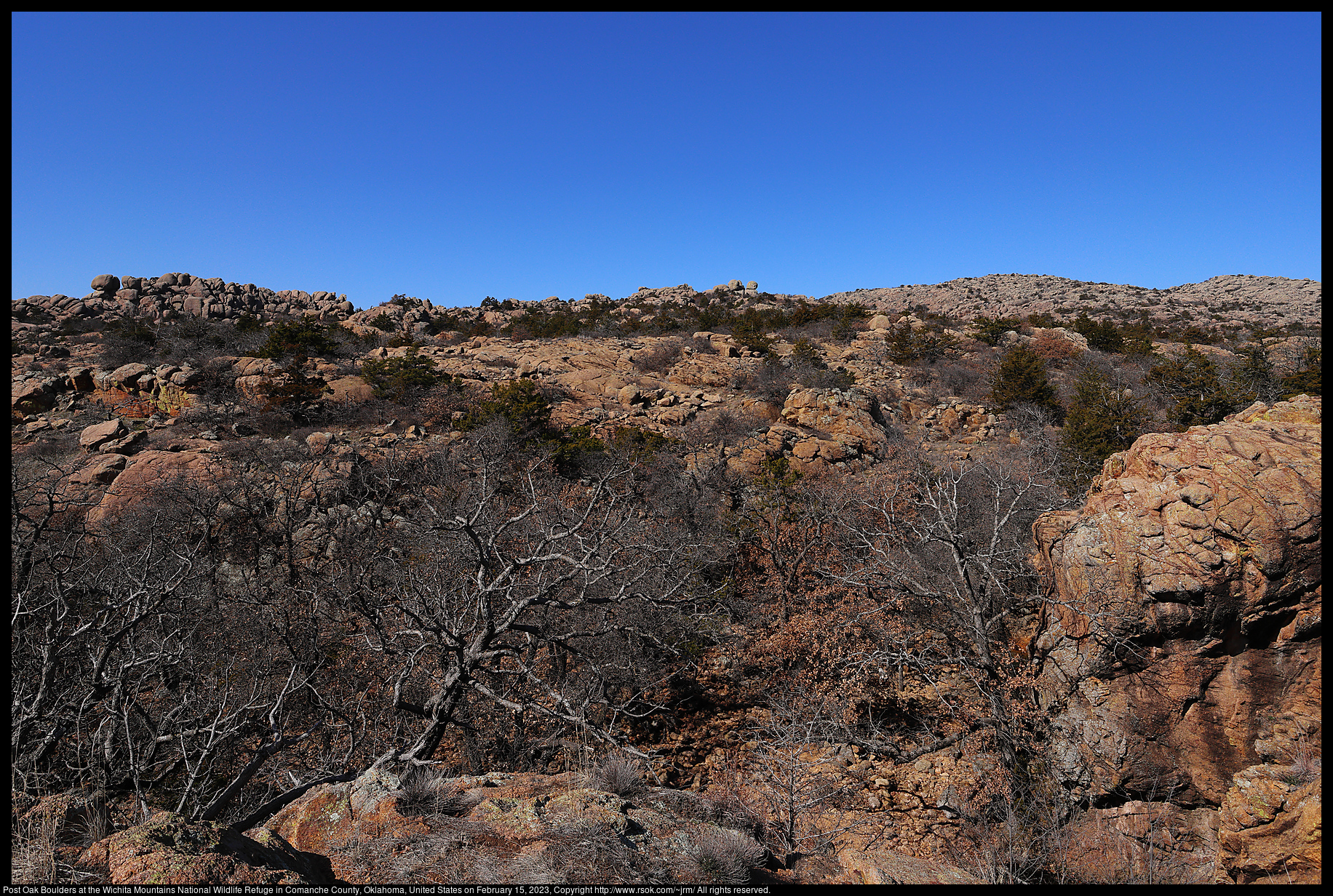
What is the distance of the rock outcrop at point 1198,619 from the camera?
5.41 meters

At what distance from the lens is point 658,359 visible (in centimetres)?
2539

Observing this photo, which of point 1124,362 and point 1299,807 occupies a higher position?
point 1124,362

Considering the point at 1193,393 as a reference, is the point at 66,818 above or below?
below

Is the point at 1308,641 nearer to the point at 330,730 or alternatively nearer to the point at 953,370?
the point at 330,730

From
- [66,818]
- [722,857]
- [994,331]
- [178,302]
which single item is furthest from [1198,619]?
[178,302]

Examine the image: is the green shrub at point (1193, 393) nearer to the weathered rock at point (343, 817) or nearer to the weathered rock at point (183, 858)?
the weathered rock at point (343, 817)

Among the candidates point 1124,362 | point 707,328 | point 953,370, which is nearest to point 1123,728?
point 953,370

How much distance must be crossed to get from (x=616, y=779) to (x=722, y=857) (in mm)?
1424

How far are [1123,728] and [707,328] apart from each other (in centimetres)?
3138

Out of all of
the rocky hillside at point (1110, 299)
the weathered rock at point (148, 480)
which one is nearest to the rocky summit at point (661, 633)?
the weathered rock at point (148, 480)

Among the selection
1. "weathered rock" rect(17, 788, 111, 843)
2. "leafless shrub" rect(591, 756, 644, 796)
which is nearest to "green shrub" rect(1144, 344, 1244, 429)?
"leafless shrub" rect(591, 756, 644, 796)

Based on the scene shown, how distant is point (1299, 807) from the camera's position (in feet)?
15.1

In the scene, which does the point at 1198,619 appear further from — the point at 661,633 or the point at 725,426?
the point at 725,426

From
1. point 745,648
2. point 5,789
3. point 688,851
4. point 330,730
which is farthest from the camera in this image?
point 745,648
